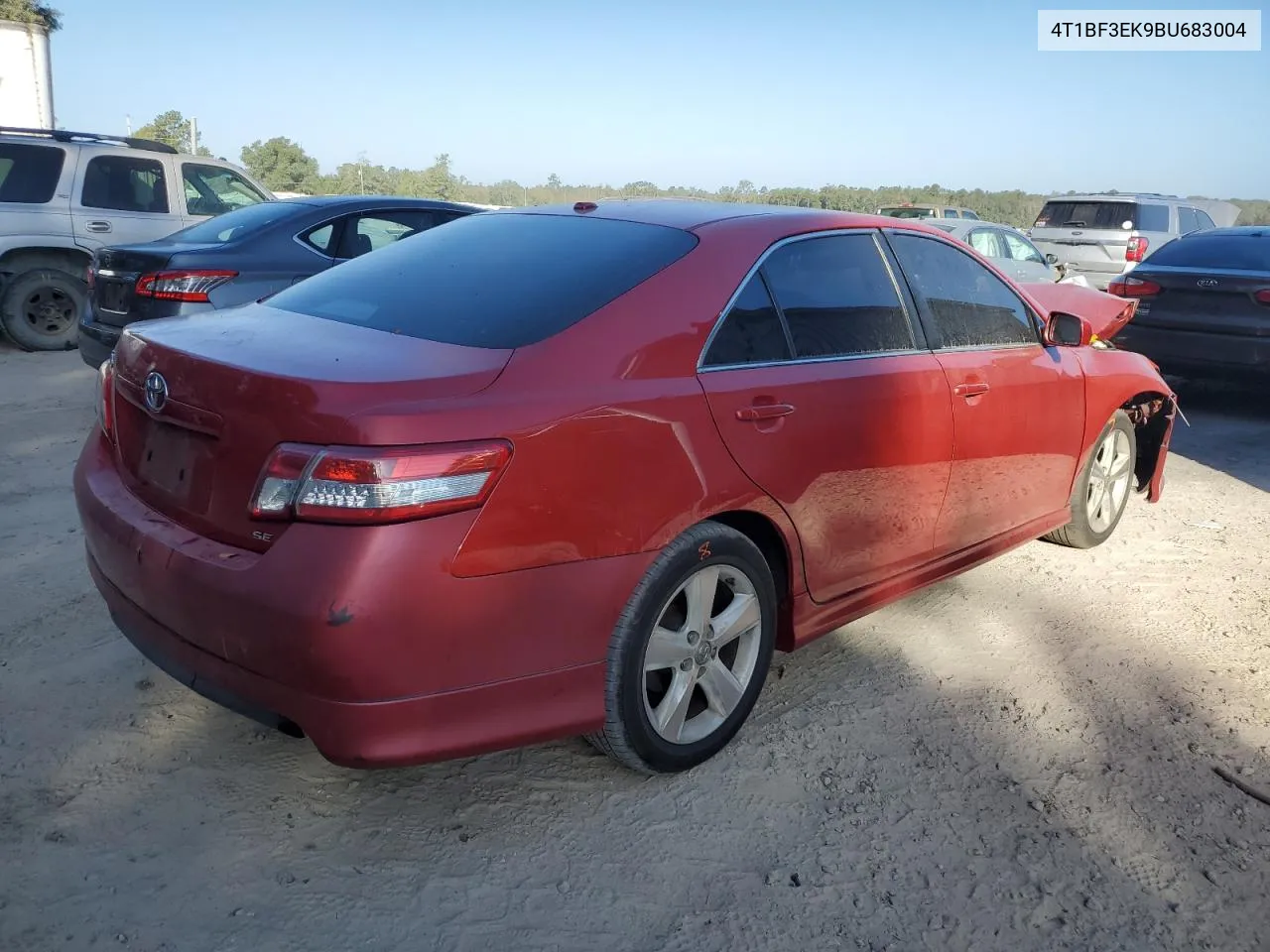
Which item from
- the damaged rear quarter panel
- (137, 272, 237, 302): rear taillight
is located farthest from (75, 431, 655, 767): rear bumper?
(137, 272, 237, 302): rear taillight

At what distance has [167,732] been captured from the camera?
121 inches

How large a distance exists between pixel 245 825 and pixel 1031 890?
195 centimetres

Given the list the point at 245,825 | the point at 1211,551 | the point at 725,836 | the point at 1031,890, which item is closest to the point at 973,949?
the point at 1031,890

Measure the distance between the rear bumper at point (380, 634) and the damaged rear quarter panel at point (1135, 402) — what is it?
280cm

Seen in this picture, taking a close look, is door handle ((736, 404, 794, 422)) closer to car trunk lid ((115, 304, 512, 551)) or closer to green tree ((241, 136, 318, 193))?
car trunk lid ((115, 304, 512, 551))

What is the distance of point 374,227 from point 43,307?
13.3 ft

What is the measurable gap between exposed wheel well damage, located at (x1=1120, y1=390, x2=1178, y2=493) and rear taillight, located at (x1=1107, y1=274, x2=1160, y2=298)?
3705 mm

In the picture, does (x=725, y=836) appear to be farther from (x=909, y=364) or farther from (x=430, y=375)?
(x=909, y=364)

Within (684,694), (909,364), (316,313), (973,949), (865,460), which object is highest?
(316,313)

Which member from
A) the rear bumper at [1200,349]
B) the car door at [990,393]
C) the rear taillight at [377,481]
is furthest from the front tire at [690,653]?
the rear bumper at [1200,349]

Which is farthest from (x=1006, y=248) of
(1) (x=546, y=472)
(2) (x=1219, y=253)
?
(1) (x=546, y=472)

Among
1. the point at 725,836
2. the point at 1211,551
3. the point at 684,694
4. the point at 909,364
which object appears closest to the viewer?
the point at 725,836

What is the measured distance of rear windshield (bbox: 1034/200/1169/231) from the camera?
15.9m

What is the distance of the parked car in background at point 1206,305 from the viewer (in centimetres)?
790
